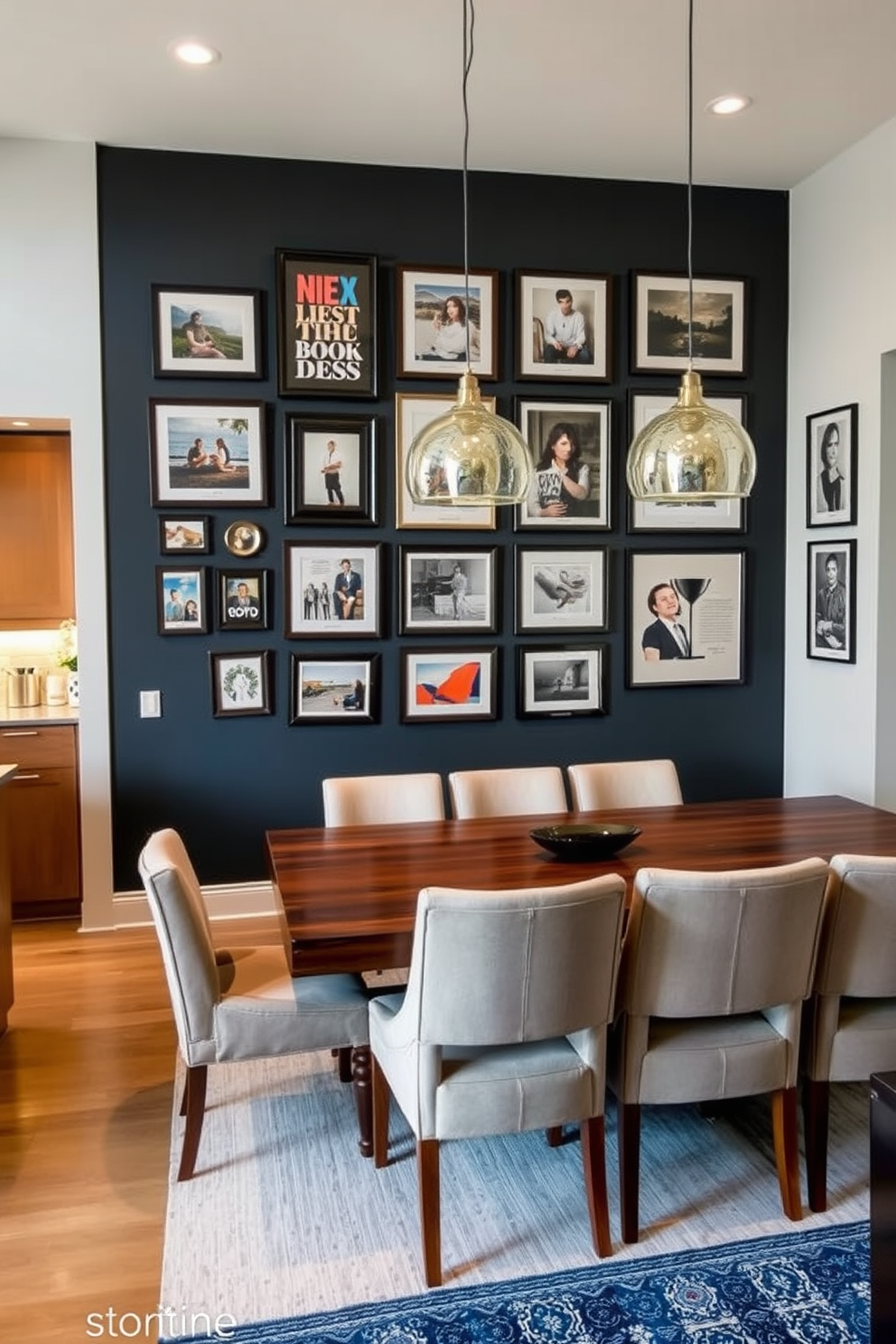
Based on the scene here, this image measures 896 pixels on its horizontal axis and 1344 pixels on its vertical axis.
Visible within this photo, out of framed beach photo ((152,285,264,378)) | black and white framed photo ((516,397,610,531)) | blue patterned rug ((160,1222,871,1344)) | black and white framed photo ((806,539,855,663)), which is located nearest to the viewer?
blue patterned rug ((160,1222,871,1344))

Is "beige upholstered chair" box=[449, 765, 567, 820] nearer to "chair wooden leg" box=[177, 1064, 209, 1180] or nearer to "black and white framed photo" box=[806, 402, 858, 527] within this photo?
"chair wooden leg" box=[177, 1064, 209, 1180]

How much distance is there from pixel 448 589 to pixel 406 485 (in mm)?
505

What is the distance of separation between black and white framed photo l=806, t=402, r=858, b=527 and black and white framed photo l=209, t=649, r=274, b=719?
8.47 feet

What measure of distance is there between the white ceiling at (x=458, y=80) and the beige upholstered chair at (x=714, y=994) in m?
2.78

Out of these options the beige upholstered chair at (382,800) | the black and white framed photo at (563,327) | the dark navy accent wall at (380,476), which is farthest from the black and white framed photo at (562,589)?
the beige upholstered chair at (382,800)

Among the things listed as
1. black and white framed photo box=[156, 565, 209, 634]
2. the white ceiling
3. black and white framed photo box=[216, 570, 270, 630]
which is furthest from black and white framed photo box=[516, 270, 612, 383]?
black and white framed photo box=[156, 565, 209, 634]

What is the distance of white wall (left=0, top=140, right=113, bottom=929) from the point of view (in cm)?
443

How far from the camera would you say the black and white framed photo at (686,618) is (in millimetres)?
5086

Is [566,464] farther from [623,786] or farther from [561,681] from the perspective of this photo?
[623,786]

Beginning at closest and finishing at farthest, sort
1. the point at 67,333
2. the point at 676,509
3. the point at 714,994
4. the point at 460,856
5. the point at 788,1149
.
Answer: the point at 714,994 → the point at 788,1149 → the point at 460,856 → the point at 67,333 → the point at 676,509

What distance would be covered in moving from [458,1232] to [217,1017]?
780 millimetres

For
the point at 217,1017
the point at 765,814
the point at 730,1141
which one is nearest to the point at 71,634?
the point at 217,1017

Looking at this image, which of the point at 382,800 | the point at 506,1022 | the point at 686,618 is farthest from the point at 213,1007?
the point at 686,618

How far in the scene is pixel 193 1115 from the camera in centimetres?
277
